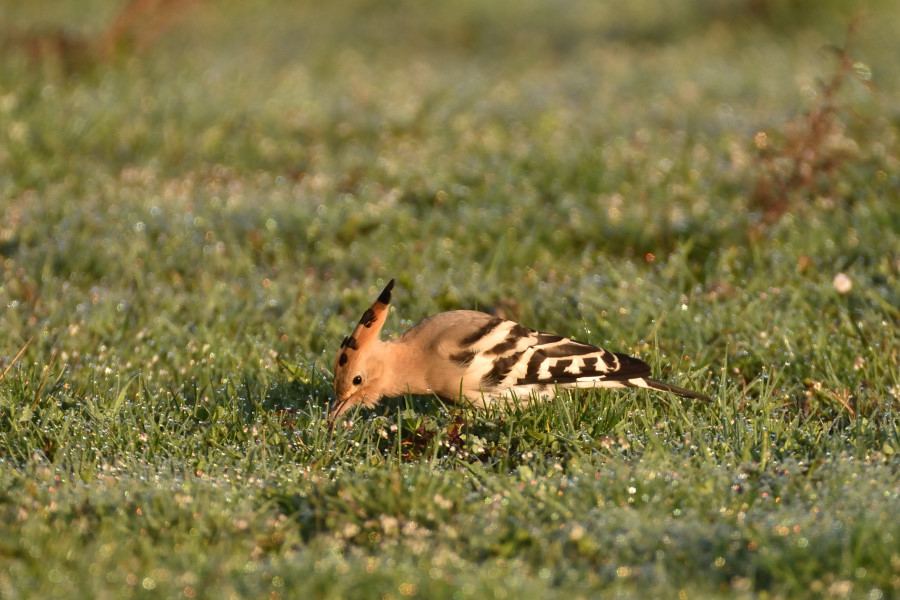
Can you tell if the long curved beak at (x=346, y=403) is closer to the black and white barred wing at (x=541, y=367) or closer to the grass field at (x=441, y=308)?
the grass field at (x=441, y=308)

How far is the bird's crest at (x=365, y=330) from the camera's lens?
15.2ft

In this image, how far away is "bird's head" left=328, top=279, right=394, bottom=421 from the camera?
4641 millimetres

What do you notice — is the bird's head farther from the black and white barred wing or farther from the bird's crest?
the black and white barred wing

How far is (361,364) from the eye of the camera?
15.3 ft

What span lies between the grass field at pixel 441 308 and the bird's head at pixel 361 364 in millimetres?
167

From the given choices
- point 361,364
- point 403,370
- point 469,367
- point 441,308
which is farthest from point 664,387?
point 441,308

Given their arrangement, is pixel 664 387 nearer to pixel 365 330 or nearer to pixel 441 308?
pixel 365 330

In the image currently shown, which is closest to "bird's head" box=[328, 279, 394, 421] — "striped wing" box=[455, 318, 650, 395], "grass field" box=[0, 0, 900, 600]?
"grass field" box=[0, 0, 900, 600]

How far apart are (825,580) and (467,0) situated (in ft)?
54.3

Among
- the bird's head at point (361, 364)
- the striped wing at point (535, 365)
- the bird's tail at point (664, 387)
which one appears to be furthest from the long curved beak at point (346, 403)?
the bird's tail at point (664, 387)

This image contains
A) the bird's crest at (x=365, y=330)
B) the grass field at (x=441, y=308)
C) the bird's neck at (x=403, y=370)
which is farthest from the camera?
the bird's neck at (x=403, y=370)

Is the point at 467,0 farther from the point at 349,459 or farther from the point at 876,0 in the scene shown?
the point at 349,459

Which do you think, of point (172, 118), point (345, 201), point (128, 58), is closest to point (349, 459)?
point (345, 201)

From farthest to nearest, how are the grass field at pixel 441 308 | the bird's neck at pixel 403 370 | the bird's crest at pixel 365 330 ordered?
the bird's neck at pixel 403 370 < the bird's crest at pixel 365 330 < the grass field at pixel 441 308
